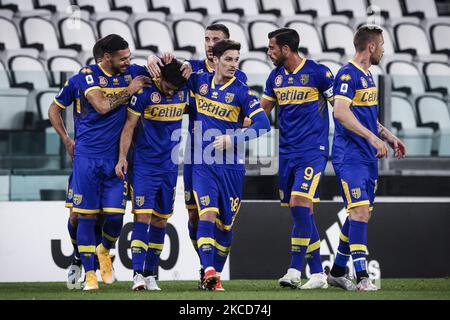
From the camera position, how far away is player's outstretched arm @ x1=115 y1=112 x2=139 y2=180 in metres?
8.16

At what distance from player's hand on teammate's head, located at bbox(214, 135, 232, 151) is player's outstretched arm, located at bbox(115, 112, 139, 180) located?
773mm

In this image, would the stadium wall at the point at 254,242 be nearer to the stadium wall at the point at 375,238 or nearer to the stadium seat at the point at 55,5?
the stadium wall at the point at 375,238

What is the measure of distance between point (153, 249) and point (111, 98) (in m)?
1.35

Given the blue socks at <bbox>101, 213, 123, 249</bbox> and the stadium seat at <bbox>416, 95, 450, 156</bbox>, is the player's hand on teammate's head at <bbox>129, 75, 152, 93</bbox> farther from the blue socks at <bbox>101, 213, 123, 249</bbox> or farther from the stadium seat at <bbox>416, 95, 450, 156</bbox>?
the stadium seat at <bbox>416, 95, 450, 156</bbox>

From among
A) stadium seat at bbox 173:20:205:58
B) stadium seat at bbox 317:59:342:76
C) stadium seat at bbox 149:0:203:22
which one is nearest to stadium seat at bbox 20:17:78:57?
stadium seat at bbox 173:20:205:58

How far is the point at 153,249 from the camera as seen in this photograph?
28.2 ft

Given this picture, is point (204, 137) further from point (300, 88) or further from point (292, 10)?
point (292, 10)

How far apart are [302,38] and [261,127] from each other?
727 centimetres

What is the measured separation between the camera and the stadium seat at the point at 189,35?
1447cm

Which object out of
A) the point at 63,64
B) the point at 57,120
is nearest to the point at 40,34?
the point at 63,64

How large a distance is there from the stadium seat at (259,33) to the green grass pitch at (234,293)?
19.4ft

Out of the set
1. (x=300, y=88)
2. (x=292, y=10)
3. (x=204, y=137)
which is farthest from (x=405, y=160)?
(x=292, y=10)

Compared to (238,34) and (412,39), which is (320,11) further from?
(238,34)

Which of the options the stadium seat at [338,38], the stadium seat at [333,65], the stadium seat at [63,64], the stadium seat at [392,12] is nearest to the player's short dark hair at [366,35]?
the stadium seat at [333,65]
